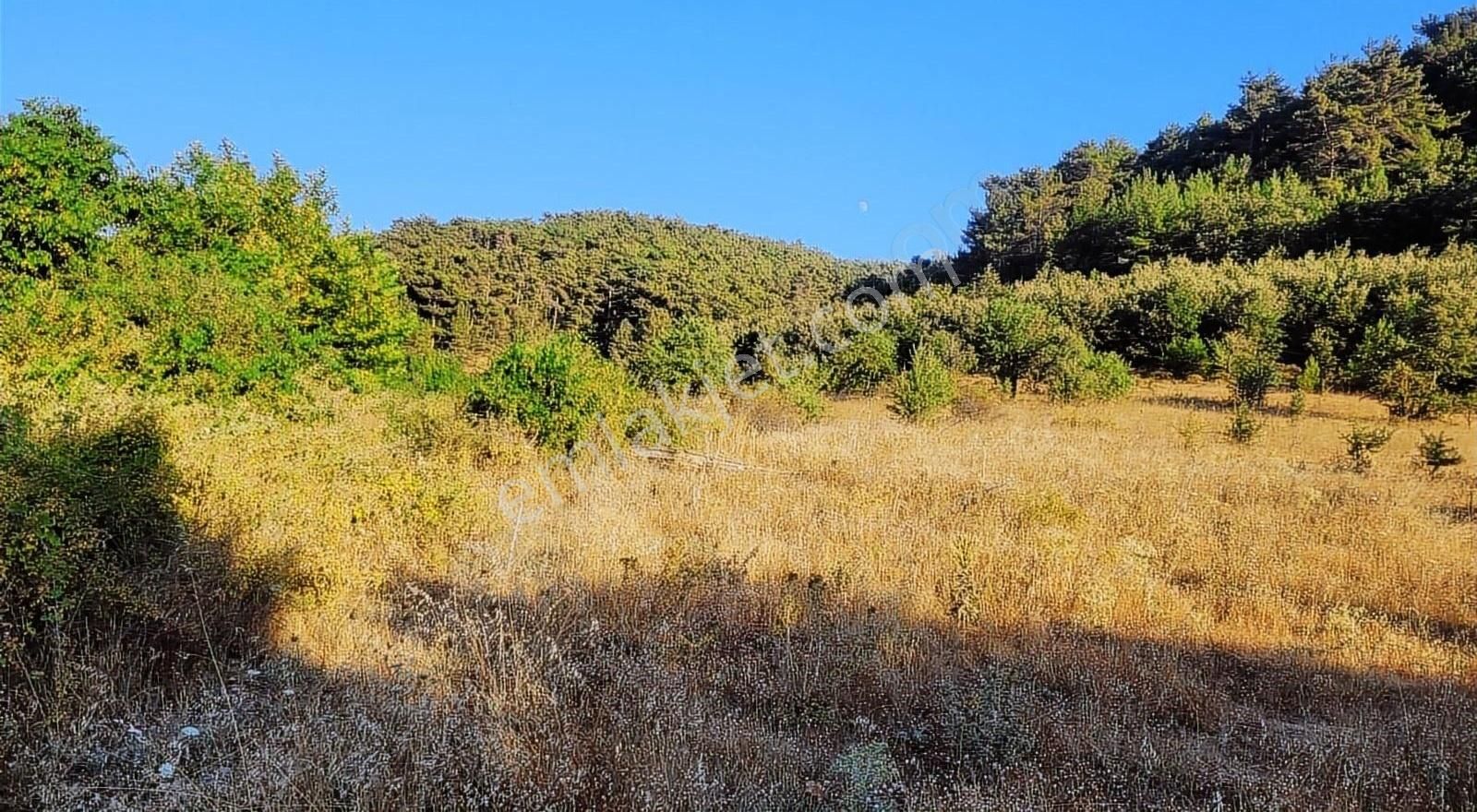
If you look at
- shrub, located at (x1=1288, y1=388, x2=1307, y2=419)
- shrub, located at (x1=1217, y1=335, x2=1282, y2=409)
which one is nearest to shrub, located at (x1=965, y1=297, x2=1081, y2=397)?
shrub, located at (x1=1217, y1=335, x2=1282, y2=409)

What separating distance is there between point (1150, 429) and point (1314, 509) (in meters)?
6.13

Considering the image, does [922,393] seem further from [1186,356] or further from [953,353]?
[1186,356]

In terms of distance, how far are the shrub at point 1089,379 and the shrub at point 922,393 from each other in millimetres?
3686

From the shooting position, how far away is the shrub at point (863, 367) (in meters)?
20.1

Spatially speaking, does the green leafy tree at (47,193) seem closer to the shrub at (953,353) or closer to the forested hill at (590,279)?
the shrub at (953,353)

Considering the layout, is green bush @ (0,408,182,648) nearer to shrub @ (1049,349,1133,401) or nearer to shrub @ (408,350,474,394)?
shrub @ (408,350,474,394)

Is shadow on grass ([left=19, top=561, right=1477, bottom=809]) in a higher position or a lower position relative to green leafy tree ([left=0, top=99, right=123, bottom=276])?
lower

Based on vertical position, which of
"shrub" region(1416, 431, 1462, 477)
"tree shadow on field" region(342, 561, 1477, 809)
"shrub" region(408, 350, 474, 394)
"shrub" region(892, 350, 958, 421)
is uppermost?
"shrub" region(408, 350, 474, 394)

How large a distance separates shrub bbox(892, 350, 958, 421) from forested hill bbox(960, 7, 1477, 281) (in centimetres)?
2050

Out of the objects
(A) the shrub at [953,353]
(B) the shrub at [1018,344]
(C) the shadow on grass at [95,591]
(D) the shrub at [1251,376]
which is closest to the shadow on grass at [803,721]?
(C) the shadow on grass at [95,591]

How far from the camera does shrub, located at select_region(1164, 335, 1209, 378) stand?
67.9 ft

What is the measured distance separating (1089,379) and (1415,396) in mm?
5674

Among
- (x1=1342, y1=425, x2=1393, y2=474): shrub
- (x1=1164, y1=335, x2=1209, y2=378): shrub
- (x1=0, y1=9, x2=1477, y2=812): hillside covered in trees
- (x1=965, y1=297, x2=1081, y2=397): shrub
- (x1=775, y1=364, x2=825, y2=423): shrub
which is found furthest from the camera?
(x1=1164, y1=335, x2=1209, y2=378): shrub

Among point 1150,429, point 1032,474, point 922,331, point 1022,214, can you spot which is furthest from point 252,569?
point 1022,214
